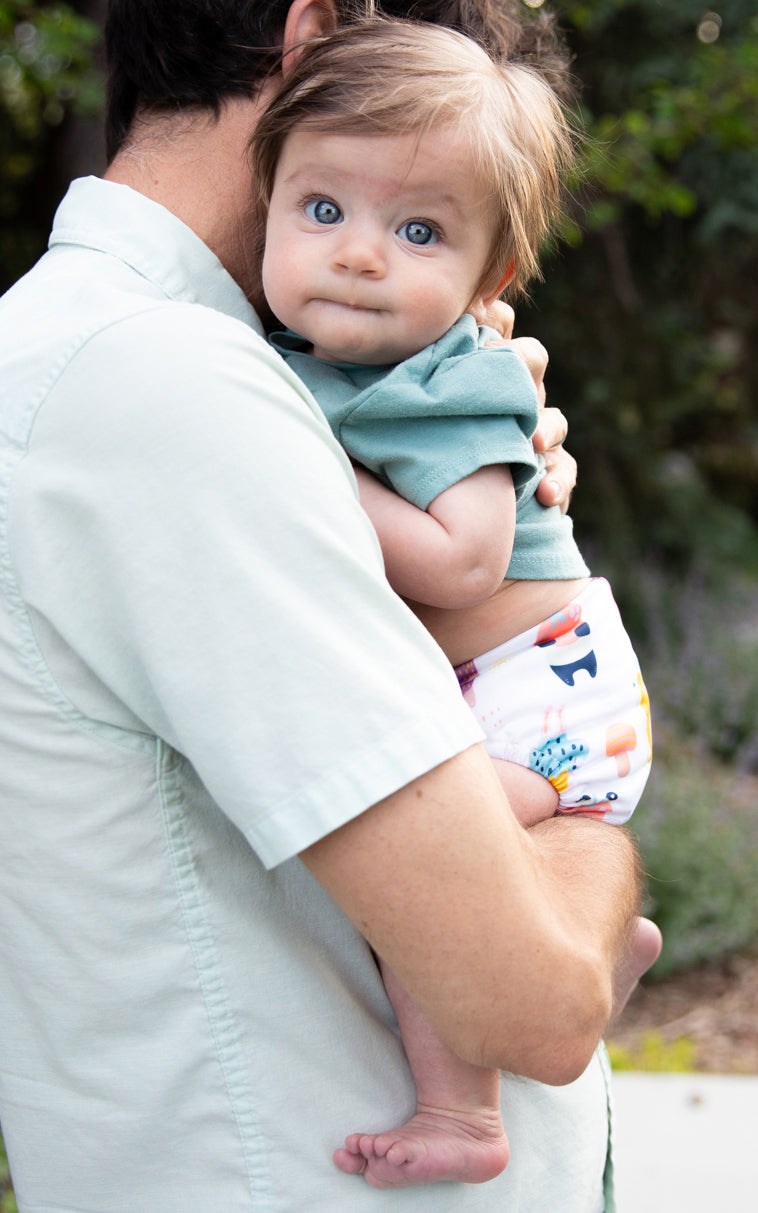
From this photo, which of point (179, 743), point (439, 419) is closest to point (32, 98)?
point (439, 419)

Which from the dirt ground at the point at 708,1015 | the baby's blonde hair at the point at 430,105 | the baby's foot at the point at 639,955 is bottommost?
the dirt ground at the point at 708,1015

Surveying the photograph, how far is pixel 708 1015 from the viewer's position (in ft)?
13.1

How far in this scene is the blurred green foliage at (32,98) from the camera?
3445 millimetres

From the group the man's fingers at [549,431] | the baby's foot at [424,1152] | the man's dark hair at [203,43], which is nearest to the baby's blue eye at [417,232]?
the man's dark hair at [203,43]

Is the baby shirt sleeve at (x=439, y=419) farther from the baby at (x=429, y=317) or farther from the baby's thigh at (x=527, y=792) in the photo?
the baby's thigh at (x=527, y=792)

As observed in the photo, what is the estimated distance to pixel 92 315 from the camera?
3.19 ft

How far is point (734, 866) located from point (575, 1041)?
11.4ft

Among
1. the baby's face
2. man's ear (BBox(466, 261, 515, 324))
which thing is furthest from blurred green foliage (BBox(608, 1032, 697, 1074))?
the baby's face

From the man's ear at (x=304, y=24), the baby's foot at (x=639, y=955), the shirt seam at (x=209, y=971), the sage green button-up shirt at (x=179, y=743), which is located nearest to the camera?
the sage green button-up shirt at (x=179, y=743)

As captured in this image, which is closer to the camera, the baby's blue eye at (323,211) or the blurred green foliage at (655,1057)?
the baby's blue eye at (323,211)

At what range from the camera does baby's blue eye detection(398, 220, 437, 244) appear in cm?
129

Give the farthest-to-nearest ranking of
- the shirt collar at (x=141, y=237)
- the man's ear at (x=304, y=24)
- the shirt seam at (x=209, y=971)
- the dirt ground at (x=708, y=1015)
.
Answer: the dirt ground at (x=708, y=1015)
the man's ear at (x=304, y=24)
the shirt collar at (x=141, y=237)
the shirt seam at (x=209, y=971)

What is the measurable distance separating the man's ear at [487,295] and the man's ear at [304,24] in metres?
0.35

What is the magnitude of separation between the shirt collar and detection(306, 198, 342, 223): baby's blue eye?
4.7 inches
